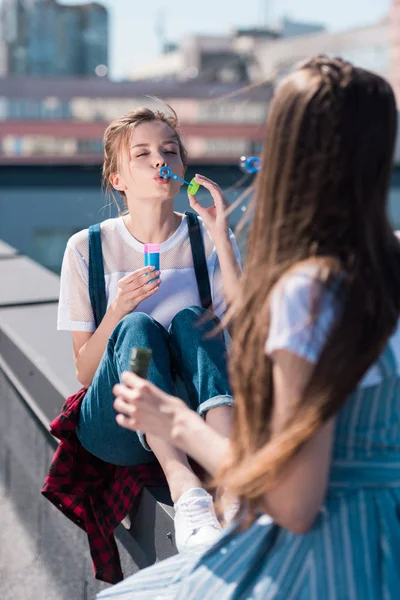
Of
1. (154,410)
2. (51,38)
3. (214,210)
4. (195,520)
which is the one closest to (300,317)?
(154,410)

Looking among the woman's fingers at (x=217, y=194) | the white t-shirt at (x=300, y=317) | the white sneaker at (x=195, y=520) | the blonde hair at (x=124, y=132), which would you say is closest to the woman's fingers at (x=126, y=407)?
the white t-shirt at (x=300, y=317)

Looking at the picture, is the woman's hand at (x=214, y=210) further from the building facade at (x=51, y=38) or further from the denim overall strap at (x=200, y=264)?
the building facade at (x=51, y=38)

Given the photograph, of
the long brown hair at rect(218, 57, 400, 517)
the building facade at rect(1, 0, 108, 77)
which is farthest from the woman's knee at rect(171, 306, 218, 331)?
the building facade at rect(1, 0, 108, 77)

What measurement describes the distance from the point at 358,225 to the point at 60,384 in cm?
172

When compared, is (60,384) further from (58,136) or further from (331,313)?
(58,136)

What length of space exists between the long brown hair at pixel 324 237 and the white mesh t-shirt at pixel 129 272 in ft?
3.36

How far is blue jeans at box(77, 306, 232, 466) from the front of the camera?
1.90 metres

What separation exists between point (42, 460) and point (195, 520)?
1.35 m

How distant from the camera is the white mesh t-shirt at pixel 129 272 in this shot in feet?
7.11

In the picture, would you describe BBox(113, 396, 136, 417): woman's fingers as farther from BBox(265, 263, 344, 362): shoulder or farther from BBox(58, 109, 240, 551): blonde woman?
BBox(58, 109, 240, 551): blonde woman

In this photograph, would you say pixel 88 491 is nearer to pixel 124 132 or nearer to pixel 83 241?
pixel 83 241

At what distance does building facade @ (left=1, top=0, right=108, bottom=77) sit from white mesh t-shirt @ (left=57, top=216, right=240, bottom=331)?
44.1 metres

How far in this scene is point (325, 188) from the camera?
3.44ft

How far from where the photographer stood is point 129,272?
2215mm
